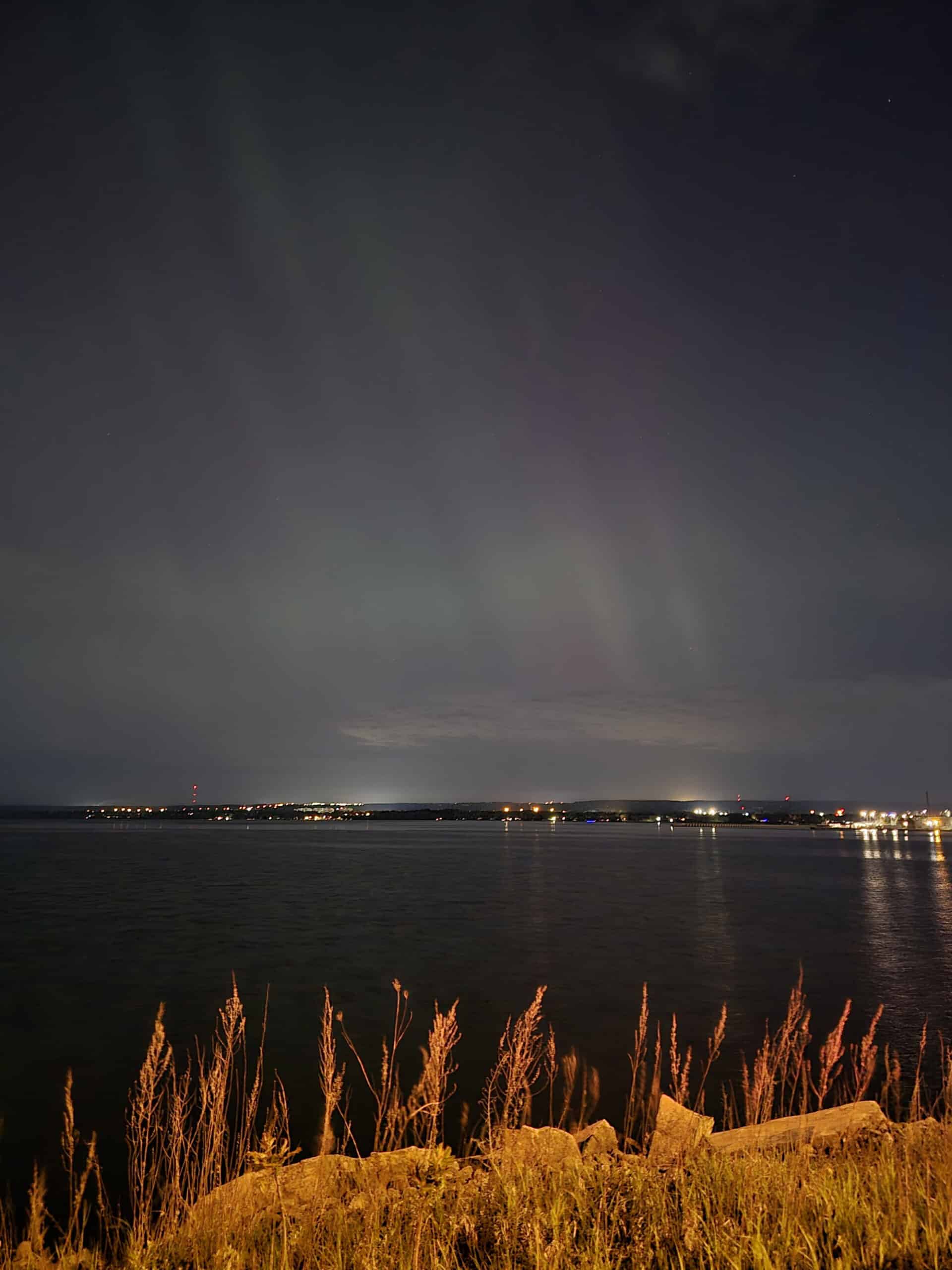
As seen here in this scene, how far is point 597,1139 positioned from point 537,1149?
2080mm

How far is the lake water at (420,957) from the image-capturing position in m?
18.2

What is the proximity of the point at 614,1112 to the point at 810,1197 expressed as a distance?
29.5ft

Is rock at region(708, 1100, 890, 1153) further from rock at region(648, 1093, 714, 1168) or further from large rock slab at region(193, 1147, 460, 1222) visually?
large rock slab at region(193, 1147, 460, 1222)

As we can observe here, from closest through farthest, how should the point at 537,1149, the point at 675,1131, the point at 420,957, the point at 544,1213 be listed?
the point at 544,1213 → the point at 537,1149 → the point at 675,1131 → the point at 420,957

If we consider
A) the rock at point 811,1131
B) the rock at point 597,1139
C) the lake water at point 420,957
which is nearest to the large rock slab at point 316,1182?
the rock at point 597,1139

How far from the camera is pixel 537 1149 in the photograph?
844cm

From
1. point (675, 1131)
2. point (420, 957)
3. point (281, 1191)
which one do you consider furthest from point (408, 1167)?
point (420, 957)

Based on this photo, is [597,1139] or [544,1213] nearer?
[544,1213]

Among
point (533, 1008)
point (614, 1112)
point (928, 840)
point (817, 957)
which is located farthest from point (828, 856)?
point (533, 1008)

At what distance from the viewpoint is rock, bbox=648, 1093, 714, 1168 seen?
336 inches

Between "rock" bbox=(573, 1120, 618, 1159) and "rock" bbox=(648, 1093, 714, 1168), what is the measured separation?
1.94ft

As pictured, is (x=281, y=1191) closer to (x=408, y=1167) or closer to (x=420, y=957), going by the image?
(x=408, y=1167)

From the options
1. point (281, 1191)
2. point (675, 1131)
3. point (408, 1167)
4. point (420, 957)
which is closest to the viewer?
point (281, 1191)

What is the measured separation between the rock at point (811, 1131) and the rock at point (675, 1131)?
191 mm
